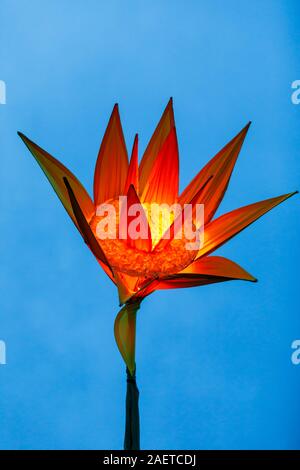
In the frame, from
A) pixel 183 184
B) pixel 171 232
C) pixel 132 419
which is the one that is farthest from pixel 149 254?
pixel 183 184

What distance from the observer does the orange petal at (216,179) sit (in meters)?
0.59

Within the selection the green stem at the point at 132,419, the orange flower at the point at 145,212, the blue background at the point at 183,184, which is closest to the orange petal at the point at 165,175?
the orange flower at the point at 145,212

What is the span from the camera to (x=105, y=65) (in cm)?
104

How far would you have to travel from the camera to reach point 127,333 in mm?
544

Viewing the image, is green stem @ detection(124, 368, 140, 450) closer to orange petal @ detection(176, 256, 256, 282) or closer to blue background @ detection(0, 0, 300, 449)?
orange petal @ detection(176, 256, 256, 282)

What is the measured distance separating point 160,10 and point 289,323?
0.52 m

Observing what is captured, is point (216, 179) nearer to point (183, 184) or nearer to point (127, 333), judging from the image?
point (127, 333)

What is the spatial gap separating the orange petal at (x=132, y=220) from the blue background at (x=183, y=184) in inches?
18.4

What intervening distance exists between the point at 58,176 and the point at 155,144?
11cm

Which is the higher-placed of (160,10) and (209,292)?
(160,10)

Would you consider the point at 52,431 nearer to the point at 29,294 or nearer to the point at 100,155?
the point at 29,294

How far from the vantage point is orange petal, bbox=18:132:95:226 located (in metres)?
0.57

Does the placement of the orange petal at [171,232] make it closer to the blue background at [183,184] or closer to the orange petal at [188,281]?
the orange petal at [188,281]
